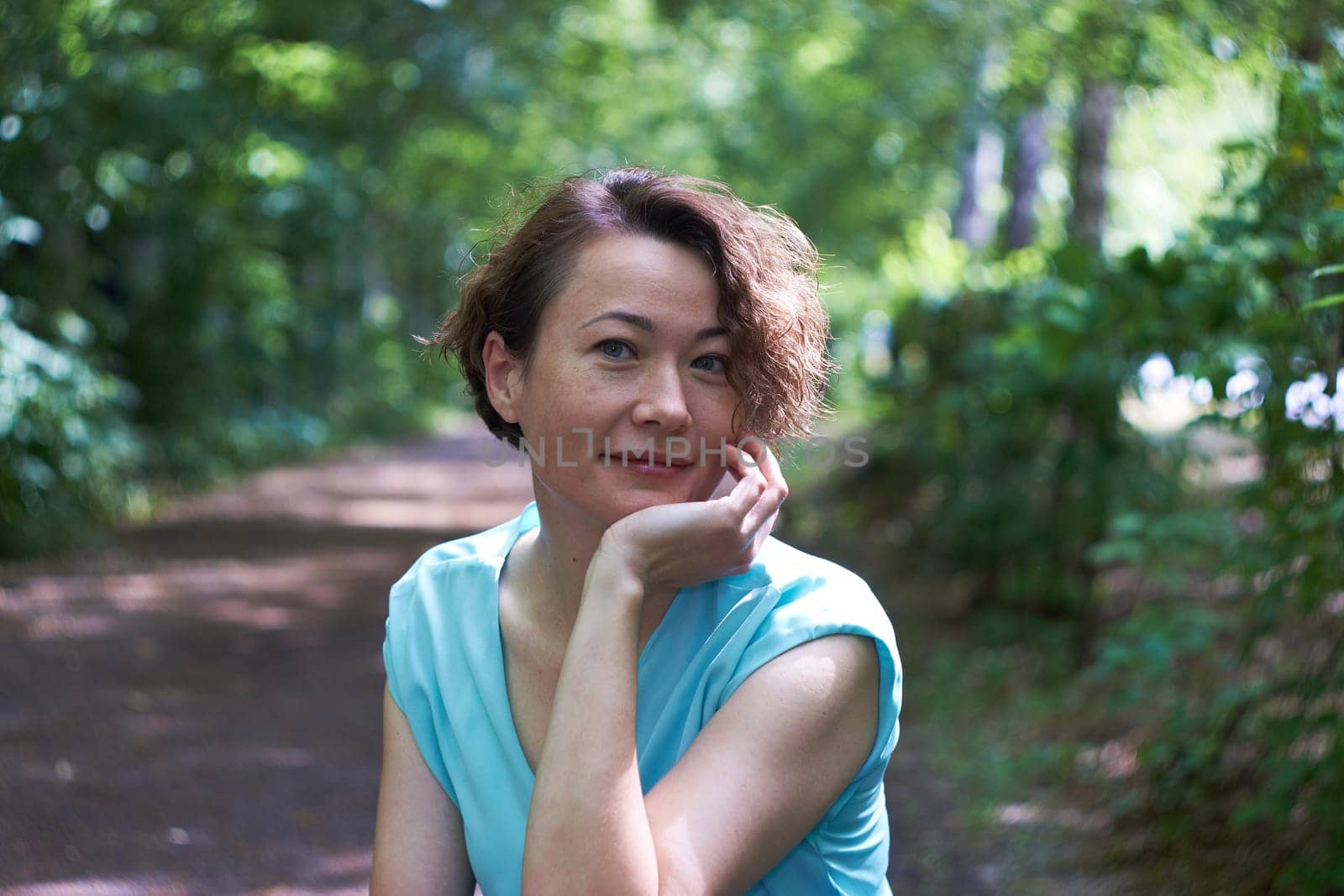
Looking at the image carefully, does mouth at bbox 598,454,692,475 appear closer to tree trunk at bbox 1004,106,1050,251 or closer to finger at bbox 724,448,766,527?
finger at bbox 724,448,766,527

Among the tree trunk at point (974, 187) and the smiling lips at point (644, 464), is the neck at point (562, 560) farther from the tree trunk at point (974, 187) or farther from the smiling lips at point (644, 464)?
the tree trunk at point (974, 187)

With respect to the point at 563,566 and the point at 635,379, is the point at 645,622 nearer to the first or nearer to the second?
the point at 563,566

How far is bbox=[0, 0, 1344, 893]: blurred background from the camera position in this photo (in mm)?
3873

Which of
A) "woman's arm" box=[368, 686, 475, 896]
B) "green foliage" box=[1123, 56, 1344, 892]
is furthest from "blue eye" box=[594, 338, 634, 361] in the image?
"green foliage" box=[1123, 56, 1344, 892]

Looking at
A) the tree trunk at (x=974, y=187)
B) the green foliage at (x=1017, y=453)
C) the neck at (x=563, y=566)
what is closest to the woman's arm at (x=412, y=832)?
the neck at (x=563, y=566)

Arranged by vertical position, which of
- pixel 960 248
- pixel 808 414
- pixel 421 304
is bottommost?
pixel 421 304

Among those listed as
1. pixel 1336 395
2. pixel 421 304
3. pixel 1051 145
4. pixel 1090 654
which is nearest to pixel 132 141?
pixel 1090 654

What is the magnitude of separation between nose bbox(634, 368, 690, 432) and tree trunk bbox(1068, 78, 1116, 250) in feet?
22.5

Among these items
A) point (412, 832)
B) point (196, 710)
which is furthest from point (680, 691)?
point (196, 710)

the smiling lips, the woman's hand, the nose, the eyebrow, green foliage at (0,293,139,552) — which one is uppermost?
the eyebrow

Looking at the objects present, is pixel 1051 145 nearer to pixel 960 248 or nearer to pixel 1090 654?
pixel 960 248

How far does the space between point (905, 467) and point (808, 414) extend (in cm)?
676

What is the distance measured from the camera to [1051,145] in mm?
20094

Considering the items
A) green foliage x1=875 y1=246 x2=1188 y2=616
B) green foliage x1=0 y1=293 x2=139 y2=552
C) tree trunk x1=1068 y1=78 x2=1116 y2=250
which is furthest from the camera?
green foliage x1=0 y1=293 x2=139 y2=552
